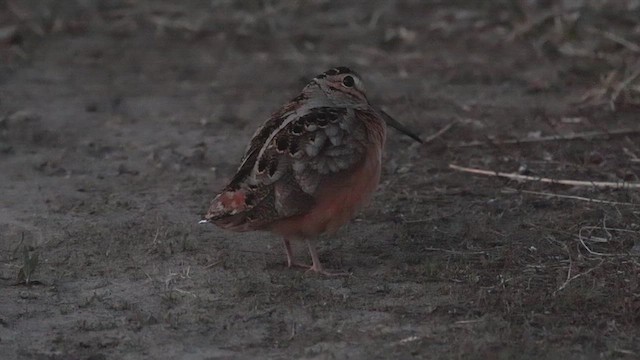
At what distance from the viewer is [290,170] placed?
5777mm

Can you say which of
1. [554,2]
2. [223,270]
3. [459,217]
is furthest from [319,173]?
[554,2]

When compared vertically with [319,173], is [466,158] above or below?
below

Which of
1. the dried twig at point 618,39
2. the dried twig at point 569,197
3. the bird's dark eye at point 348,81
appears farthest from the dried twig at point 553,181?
the dried twig at point 618,39

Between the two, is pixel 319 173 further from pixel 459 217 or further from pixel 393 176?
pixel 393 176

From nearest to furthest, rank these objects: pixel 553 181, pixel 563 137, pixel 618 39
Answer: pixel 553 181 < pixel 563 137 < pixel 618 39

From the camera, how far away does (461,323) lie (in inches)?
205

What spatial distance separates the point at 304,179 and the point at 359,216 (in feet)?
3.57

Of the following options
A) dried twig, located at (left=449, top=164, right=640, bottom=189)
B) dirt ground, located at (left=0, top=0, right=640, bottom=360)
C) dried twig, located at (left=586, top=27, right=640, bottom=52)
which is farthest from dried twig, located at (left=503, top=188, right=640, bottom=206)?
dried twig, located at (left=586, top=27, right=640, bottom=52)

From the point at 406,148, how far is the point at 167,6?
3719 mm

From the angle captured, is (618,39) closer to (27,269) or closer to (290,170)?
(290,170)

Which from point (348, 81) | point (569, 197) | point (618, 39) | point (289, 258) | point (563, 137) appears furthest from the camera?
point (618, 39)

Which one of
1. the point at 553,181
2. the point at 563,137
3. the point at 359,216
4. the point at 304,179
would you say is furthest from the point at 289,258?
the point at 563,137

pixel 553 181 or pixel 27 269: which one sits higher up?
pixel 27 269

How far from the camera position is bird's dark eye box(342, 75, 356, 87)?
6.25m
